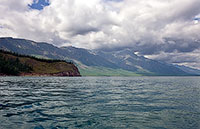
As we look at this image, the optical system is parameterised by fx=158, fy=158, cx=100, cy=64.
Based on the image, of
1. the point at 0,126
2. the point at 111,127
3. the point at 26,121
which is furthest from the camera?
the point at 26,121

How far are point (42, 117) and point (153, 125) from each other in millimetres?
11926

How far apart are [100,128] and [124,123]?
9.89 feet

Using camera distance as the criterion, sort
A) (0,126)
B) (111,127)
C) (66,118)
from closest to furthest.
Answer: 1. (0,126)
2. (111,127)
3. (66,118)

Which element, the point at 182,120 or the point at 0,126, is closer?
the point at 0,126

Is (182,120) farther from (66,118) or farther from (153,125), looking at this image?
(66,118)

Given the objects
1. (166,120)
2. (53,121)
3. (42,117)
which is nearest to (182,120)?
(166,120)

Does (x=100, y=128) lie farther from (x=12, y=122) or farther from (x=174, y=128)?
(x=12, y=122)

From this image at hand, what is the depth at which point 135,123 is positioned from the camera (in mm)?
16328

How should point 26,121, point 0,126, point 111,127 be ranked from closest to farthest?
point 0,126, point 111,127, point 26,121

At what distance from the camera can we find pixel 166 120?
17656 mm

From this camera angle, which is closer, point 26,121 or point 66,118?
point 26,121

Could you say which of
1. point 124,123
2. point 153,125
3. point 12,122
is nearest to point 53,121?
point 12,122

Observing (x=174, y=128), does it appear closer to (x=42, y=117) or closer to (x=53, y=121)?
(x=53, y=121)

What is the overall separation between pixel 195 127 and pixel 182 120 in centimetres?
245
